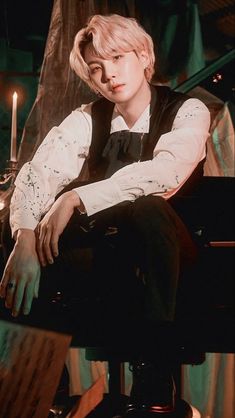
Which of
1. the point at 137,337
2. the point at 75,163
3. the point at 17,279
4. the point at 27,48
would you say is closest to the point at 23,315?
the point at 17,279

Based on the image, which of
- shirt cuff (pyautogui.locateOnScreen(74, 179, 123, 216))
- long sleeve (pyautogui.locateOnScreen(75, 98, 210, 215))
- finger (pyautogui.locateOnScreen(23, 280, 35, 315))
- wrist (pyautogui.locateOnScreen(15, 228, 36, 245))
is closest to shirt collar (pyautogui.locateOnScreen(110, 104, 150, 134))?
long sleeve (pyautogui.locateOnScreen(75, 98, 210, 215))

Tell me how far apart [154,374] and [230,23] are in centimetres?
183

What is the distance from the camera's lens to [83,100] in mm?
1750

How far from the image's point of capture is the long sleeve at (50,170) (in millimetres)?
1307

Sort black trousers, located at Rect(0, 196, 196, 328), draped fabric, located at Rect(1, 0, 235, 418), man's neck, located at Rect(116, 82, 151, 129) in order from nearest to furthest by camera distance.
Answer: black trousers, located at Rect(0, 196, 196, 328)
man's neck, located at Rect(116, 82, 151, 129)
draped fabric, located at Rect(1, 0, 235, 418)

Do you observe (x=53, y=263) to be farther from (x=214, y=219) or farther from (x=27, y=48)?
(x=27, y=48)

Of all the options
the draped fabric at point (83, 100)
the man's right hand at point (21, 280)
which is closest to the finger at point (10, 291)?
the man's right hand at point (21, 280)

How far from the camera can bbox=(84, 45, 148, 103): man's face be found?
4.43 ft

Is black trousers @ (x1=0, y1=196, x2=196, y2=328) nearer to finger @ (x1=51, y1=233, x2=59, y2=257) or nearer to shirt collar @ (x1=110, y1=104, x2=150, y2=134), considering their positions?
finger @ (x1=51, y1=233, x2=59, y2=257)

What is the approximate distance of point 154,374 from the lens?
116cm

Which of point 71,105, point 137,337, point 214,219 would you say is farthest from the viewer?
point 71,105

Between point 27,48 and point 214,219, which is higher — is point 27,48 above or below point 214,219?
above

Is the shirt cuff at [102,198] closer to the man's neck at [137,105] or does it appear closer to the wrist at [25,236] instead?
the wrist at [25,236]

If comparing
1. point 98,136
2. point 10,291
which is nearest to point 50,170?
point 98,136
